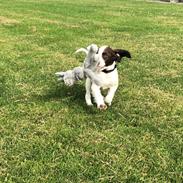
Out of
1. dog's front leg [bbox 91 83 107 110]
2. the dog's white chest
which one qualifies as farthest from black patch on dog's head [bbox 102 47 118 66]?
dog's front leg [bbox 91 83 107 110]

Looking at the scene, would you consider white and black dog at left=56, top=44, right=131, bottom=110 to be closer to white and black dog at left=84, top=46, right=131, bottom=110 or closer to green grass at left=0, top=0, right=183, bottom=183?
white and black dog at left=84, top=46, right=131, bottom=110

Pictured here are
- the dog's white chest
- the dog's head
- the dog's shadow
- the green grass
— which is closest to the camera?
the green grass

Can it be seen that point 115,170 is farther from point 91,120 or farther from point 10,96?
point 10,96

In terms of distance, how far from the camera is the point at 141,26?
59.1ft

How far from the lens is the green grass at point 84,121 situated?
5.36m

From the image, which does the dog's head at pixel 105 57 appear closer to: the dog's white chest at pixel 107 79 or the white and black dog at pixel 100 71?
the white and black dog at pixel 100 71

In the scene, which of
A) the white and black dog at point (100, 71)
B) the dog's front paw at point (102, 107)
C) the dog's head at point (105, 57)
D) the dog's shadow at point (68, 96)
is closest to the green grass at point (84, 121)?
the dog's shadow at point (68, 96)

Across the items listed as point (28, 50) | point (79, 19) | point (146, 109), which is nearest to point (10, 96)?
point (146, 109)

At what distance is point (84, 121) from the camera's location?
675cm

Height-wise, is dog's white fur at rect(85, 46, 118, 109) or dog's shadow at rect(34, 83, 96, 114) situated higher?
dog's white fur at rect(85, 46, 118, 109)

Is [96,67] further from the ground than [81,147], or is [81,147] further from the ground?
[96,67]

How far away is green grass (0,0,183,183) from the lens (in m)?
5.36

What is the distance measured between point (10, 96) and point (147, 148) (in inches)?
117

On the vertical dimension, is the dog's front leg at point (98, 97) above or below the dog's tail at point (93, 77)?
below
